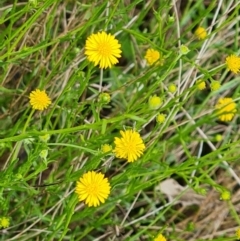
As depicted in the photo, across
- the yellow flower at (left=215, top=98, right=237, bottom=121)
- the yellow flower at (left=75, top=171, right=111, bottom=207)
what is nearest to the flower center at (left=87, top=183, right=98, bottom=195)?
the yellow flower at (left=75, top=171, right=111, bottom=207)

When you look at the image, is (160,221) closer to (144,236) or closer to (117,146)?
(144,236)

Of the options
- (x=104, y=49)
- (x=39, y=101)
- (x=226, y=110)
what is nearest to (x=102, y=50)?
(x=104, y=49)

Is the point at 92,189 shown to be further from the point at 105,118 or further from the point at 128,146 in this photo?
the point at 105,118

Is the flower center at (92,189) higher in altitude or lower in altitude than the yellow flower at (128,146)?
lower

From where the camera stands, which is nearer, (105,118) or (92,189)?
(92,189)

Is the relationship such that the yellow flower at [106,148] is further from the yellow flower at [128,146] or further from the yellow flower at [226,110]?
the yellow flower at [226,110]

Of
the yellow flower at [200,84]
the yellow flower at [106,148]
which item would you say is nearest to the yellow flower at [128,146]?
the yellow flower at [106,148]
